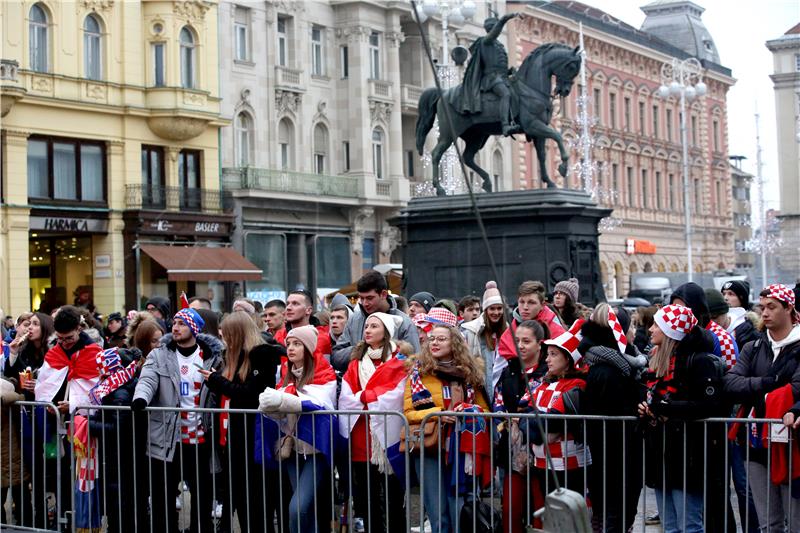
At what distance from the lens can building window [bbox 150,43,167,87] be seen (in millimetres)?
38562

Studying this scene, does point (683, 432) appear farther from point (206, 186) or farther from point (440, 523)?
point (206, 186)

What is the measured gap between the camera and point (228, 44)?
41.6 m

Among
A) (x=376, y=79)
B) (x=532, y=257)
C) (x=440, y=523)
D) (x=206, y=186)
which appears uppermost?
(x=376, y=79)

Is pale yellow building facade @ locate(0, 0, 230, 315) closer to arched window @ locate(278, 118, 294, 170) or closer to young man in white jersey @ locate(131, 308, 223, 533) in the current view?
Answer: arched window @ locate(278, 118, 294, 170)

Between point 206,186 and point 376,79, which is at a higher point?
point 376,79

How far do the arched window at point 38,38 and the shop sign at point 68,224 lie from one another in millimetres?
3809

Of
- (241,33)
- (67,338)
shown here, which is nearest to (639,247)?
(241,33)

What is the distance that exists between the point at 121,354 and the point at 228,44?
3228cm

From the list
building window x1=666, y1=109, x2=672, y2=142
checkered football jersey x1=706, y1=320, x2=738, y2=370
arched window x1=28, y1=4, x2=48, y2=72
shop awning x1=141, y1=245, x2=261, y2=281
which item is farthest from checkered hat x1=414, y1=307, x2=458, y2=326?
building window x1=666, y1=109, x2=672, y2=142

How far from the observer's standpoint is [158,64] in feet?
127

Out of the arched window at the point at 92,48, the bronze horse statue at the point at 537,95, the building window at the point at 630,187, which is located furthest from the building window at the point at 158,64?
the building window at the point at 630,187

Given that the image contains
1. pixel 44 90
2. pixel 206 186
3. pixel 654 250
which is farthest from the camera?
pixel 654 250

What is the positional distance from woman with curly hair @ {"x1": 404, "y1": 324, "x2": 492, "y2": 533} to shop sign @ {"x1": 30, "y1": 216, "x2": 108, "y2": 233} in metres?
28.3


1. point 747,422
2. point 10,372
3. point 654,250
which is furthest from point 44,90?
point 654,250
